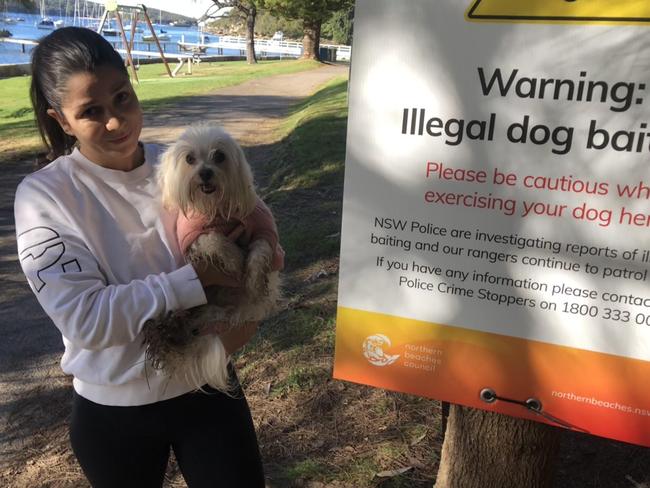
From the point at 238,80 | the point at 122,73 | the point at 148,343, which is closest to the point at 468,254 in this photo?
the point at 148,343

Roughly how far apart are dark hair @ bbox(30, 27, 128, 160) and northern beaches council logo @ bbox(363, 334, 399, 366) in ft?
3.95

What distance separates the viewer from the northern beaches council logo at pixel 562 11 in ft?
4.39

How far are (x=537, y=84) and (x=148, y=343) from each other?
1424 mm

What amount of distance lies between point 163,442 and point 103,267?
2.29 ft

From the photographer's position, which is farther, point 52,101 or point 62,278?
point 52,101

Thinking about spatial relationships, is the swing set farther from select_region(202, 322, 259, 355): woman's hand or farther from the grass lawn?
select_region(202, 322, 259, 355): woman's hand

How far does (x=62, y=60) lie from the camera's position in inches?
69.1

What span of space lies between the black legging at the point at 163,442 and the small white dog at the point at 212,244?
119 millimetres

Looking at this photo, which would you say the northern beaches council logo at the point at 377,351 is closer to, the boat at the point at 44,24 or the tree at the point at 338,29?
the boat at the point at 44,24

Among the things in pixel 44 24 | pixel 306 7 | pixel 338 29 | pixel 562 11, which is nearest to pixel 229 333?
pixel 562 11

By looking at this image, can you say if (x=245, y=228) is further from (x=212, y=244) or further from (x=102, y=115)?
(x=102, y=115)

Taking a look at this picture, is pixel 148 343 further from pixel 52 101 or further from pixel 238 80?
pixel 238 80

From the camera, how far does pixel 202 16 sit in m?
42.5

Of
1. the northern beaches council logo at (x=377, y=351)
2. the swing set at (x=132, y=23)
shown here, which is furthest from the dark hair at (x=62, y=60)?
the swing set at (x=132, y=23)
